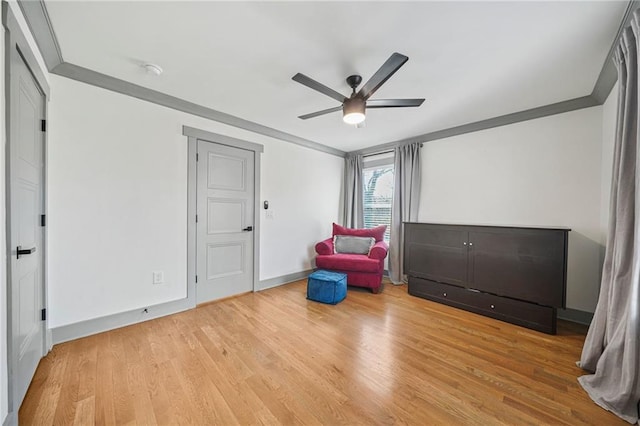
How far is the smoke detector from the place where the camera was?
210 cm

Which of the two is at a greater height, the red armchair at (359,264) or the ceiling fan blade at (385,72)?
the ceiling fan blade at (385,72)

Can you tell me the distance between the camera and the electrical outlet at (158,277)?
2.60 metres

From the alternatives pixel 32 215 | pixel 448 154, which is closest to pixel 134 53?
pixel 32 215

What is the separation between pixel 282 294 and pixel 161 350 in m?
1.62

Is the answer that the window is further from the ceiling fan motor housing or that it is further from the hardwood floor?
the ceiling fan motor housing

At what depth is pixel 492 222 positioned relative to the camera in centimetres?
325

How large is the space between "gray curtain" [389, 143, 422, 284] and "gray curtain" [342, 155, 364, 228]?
2.42 ft

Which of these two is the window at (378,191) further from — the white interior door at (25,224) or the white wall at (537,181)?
the white interior door at (25,224)

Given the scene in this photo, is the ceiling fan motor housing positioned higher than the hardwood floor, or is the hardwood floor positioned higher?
the ceiling fan motor housing

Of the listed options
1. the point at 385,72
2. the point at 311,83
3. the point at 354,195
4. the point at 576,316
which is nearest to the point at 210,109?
the point at 311,83

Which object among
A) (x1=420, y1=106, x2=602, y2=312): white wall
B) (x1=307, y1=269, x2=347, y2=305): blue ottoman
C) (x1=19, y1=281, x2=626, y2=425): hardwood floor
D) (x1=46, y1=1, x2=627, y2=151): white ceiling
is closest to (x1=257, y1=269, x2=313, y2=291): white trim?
(x1=307, y1=269, x2=347, y2=305): blue ottoman

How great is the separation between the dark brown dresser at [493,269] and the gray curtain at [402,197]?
1.73 ft

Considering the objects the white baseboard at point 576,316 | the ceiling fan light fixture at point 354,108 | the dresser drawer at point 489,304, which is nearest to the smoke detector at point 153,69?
the ceiling fan light fixture at point 354,108

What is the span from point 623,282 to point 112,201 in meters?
4.07
